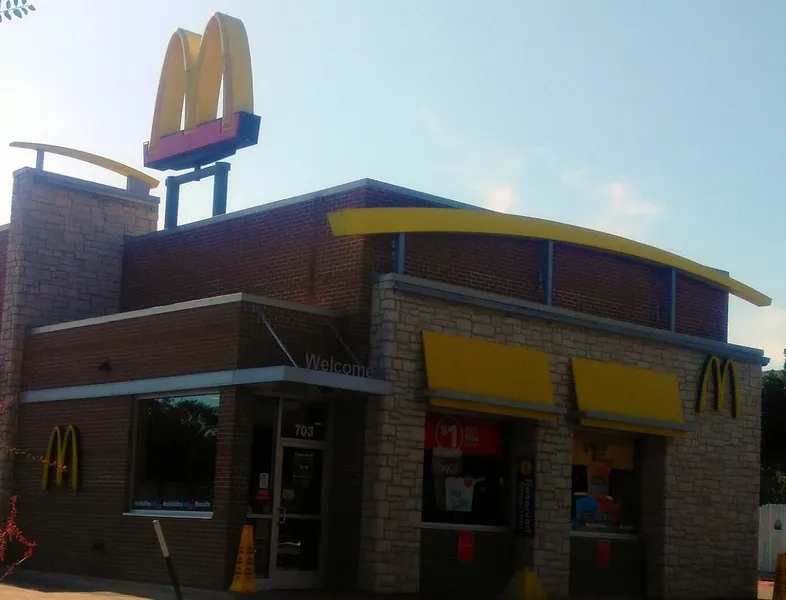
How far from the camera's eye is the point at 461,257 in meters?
19.4

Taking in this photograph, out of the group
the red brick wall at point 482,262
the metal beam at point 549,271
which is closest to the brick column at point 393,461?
the red brick wall at point 482,262

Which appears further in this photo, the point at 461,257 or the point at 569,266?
the point at 569,266

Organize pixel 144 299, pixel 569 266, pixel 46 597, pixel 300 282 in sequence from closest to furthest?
pixel 46 597 < pixel 300 282 < pixel 569 266 < pixel 144 299

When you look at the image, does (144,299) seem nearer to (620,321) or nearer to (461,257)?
(461,257)

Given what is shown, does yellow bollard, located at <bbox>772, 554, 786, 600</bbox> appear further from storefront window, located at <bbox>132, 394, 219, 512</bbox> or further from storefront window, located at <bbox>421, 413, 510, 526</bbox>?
storefront window, located at <bbox>132, 394, 219, 512</bbox>

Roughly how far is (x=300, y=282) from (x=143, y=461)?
12.0 feet

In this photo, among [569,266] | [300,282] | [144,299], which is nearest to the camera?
[300,282]

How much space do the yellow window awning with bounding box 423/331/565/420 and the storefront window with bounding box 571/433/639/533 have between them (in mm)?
1739

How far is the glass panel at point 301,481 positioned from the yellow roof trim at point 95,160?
8.59 m

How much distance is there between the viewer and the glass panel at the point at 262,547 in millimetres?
17141

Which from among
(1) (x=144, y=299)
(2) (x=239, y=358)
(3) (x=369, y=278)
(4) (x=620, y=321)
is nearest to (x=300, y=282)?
(3) (x=369, y=278)

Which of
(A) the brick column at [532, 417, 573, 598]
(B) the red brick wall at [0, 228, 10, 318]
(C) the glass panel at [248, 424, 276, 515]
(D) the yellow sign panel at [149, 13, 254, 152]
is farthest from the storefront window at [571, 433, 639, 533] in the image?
(B) the red brick wall at [0, 228, 10, 318]

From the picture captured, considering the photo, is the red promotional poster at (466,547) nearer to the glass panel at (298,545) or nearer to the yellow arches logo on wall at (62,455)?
the glass panel at (298,545)

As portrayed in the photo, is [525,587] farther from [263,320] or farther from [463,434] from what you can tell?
[263,320]
